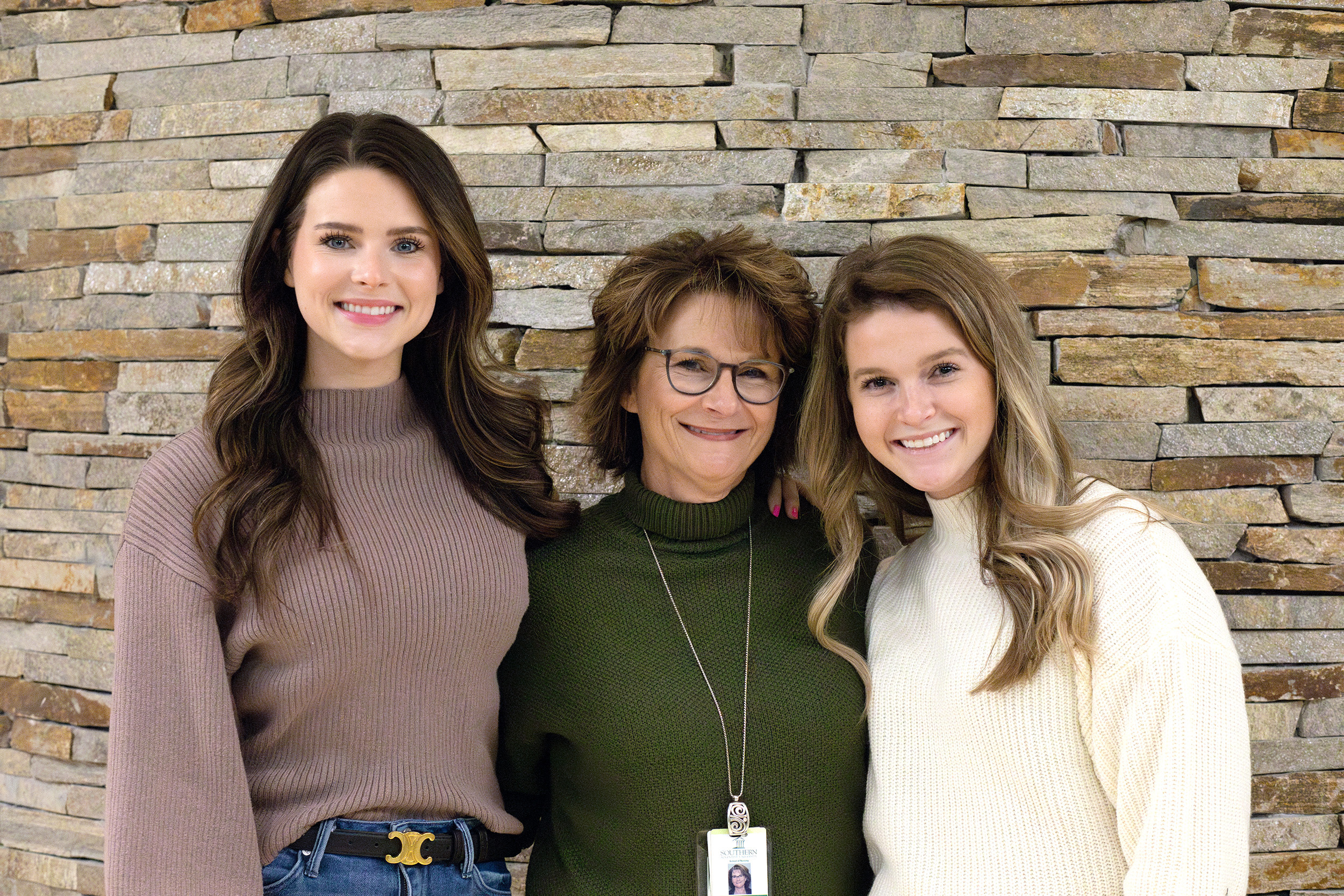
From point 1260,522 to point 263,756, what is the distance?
187 cm

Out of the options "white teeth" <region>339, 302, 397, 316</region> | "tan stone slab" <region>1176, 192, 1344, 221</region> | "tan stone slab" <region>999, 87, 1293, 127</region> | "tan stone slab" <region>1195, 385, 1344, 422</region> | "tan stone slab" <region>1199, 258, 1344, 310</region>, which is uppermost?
"tan stone slab" <region>999, 87, 1293, 127</region>

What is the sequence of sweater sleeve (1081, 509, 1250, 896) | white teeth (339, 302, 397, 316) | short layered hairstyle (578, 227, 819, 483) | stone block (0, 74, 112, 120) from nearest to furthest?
1. sweater sleeve (1081, 509, 1250, 896)
2. white teeth (339, 302, 397, 316)
3. short layered hairstyle (578, 227, 819, 483)
4. stone block (0, 74, 112, 120)

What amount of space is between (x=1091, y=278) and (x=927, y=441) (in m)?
0.62

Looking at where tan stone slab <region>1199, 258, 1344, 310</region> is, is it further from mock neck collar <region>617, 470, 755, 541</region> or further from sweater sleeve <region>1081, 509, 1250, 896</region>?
mock neck collar <region>617, 470, 755, 541</region>

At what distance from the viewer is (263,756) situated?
57.7 inches

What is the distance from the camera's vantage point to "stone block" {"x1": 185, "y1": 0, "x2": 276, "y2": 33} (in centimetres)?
206

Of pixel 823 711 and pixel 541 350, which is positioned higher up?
pixel 541 350

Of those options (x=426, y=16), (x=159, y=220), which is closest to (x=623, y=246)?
(x=426, y=16)

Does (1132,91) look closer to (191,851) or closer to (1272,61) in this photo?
(1272,61)

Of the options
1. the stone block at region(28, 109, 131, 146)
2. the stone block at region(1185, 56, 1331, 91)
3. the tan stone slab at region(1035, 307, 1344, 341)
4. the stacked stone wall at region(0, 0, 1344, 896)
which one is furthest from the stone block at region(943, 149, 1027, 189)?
the stone block at region(28, 109, 131, 146)

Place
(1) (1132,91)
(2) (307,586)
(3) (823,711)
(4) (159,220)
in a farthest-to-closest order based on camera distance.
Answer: (4) (159,220)
(1) (1132,91)
(3) (823,711)
(2) (307,586)

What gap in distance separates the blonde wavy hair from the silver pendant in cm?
31

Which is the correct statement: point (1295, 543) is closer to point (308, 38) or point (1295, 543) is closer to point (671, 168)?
point (671, 168)

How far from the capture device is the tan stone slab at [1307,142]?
197 cm
